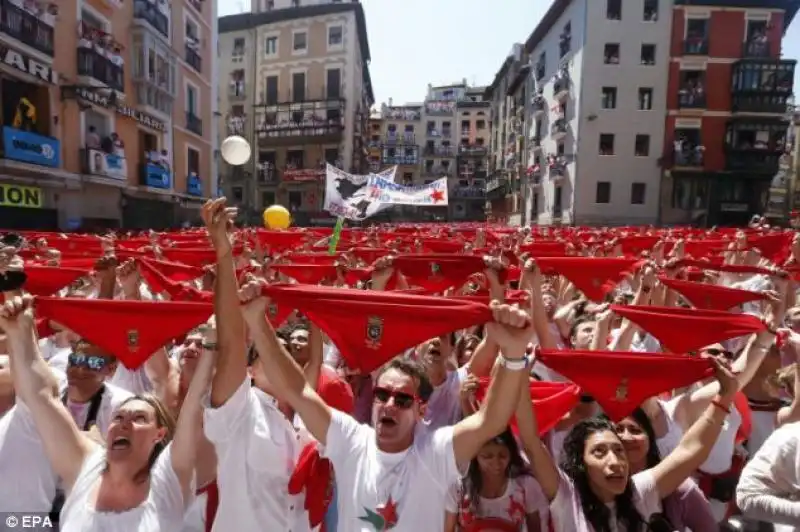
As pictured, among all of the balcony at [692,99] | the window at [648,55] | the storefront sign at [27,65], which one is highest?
the window at [648,55]

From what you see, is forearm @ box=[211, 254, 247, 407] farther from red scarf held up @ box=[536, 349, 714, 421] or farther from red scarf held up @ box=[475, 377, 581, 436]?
red scarf held up @ box=[536, 349, 714, 421]

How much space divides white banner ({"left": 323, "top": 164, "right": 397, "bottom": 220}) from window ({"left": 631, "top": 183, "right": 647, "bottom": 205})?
24.3 meters

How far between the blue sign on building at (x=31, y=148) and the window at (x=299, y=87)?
27.7 meters

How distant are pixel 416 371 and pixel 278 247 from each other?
9.05 m

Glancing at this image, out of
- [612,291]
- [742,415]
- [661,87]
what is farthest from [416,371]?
[661,87]

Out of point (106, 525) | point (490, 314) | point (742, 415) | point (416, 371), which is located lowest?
point (106, 525)

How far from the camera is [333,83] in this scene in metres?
42.2

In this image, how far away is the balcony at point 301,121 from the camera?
1631 inches

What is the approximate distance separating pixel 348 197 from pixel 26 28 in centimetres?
1187

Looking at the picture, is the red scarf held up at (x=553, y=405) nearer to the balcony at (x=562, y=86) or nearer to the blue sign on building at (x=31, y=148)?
the blue sign on building at (x=31, y=148)

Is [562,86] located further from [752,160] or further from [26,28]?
[26,28]

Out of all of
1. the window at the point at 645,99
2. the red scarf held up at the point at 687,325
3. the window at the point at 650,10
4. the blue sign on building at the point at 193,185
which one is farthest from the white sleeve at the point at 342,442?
the window at the point at 650,10

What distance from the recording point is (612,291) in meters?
6.07

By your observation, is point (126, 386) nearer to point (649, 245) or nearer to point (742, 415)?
point (742, 415)
